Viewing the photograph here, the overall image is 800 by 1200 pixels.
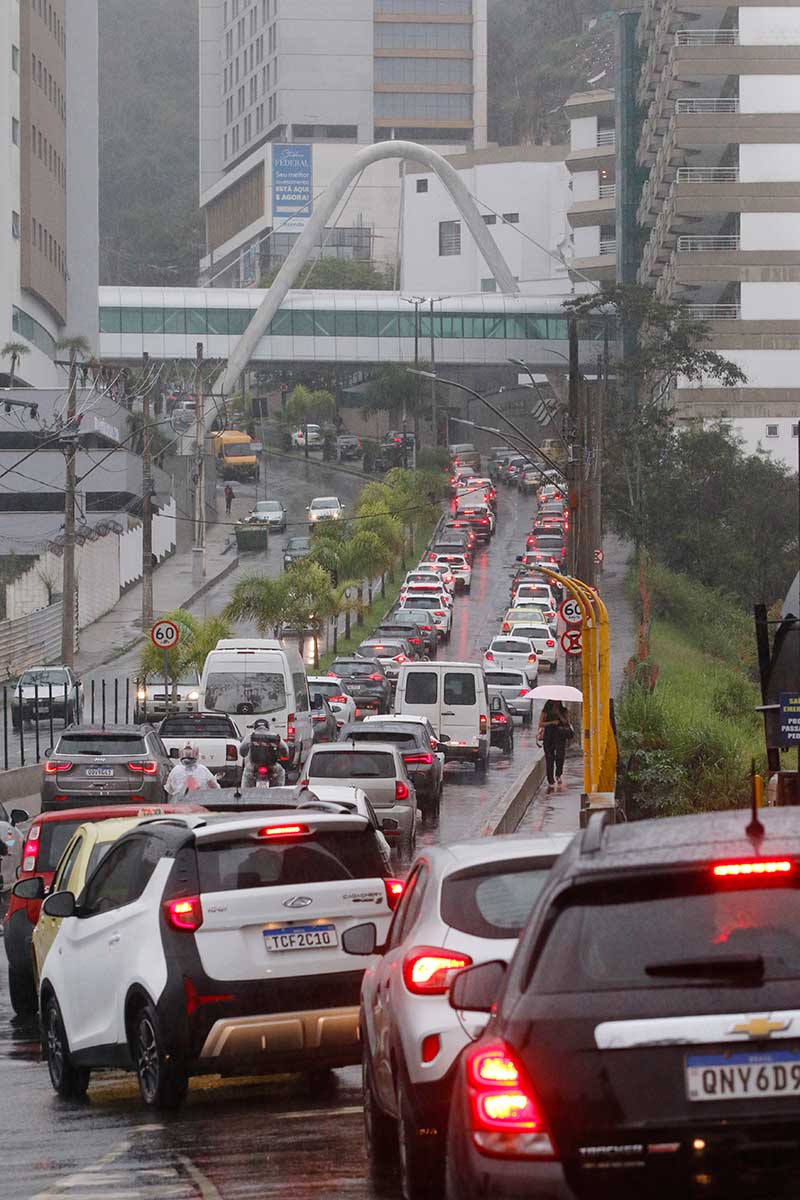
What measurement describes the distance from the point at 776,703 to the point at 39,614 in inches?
2149

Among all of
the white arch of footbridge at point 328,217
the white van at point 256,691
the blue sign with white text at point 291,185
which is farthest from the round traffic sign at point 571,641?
the blue sign with white text at point 291,185

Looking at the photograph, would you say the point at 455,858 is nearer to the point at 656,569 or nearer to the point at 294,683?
the point at 294,683

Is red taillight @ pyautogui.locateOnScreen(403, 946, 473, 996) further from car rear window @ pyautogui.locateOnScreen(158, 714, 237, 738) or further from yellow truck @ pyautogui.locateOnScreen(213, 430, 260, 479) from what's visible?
yellow truck @ pyautogui.locateOnScreen(213, 430, 260, 479)

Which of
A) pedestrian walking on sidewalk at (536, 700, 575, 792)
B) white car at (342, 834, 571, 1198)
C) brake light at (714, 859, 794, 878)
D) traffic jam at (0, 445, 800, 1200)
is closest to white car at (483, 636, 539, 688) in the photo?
pedestrian walking on sidewalk at (536, 700, 575, 792)

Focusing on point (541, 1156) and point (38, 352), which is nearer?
point (541, 1156)

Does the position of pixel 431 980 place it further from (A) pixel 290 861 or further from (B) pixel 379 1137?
(A) pixel 290 861

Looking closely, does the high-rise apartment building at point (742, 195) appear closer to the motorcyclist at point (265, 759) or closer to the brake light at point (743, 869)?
the motorcyclist at point (265, 759)

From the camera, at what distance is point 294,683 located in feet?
125

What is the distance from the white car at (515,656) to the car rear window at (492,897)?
5271 centimetres

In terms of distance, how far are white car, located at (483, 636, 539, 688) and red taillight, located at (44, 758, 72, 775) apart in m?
32.4

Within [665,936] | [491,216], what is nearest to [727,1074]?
[665,936]

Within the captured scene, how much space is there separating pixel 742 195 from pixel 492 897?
9484 cm

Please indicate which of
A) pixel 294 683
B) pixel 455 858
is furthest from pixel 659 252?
pixel 455 858

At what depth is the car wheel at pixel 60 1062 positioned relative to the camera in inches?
445
